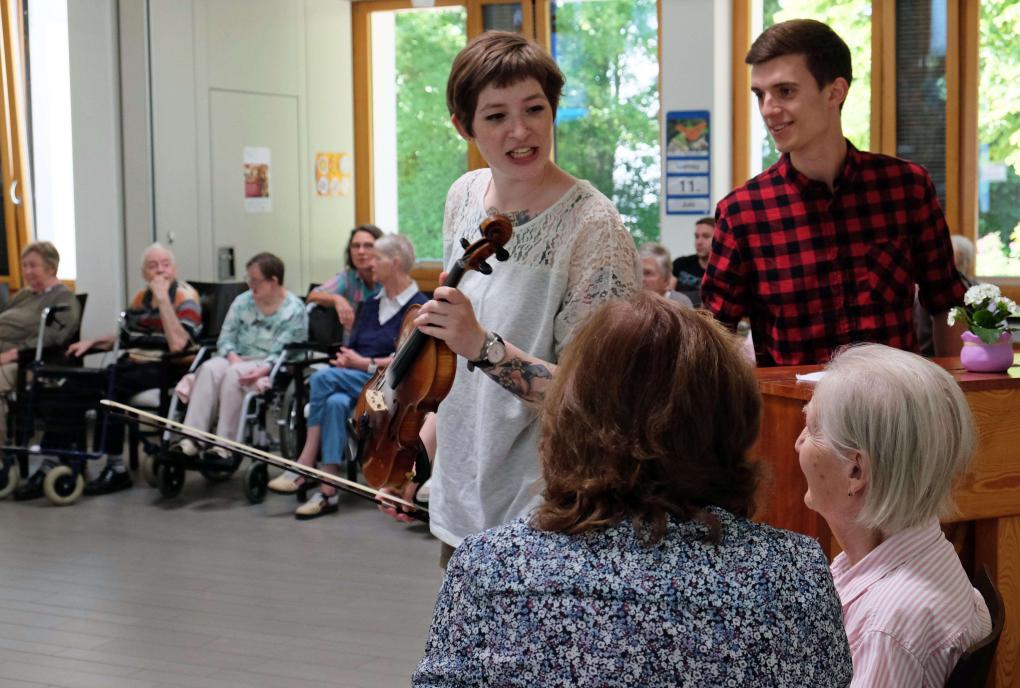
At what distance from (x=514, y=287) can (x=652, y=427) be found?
0.80 metres

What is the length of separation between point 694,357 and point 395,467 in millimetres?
1040

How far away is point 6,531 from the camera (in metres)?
5.90

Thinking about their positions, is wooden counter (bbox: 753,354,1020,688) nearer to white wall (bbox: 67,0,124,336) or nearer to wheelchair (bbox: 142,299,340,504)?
wheelchair (bbox: 142,299,340,504)

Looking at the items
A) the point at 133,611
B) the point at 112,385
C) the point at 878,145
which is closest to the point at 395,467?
the point at 133,611

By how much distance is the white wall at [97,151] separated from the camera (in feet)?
27.6

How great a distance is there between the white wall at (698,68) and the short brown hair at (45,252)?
3782 mm

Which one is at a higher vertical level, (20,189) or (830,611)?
(20,189)

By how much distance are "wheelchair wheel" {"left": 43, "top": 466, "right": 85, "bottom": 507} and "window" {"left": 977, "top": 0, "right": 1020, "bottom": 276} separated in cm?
530

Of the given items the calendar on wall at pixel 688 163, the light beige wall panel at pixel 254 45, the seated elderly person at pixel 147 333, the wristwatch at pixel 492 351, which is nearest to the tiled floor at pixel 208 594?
the seated elderly person at pixel 147 333

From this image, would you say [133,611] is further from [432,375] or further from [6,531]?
[432,375]

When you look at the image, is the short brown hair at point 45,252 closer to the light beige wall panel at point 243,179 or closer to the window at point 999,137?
the light beige wall panel at point 243,179

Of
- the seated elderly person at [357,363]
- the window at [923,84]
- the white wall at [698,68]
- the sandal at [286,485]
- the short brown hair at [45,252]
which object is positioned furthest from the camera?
the white wall at [698,68]

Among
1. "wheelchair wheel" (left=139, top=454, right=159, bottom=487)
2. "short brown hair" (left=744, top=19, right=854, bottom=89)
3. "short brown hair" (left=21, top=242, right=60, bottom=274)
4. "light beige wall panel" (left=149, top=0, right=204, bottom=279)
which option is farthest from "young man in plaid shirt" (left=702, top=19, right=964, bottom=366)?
"light beige wall panel" (left=149, top=0, right=204, bottom=279)

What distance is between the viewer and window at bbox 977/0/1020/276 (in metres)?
7.68
